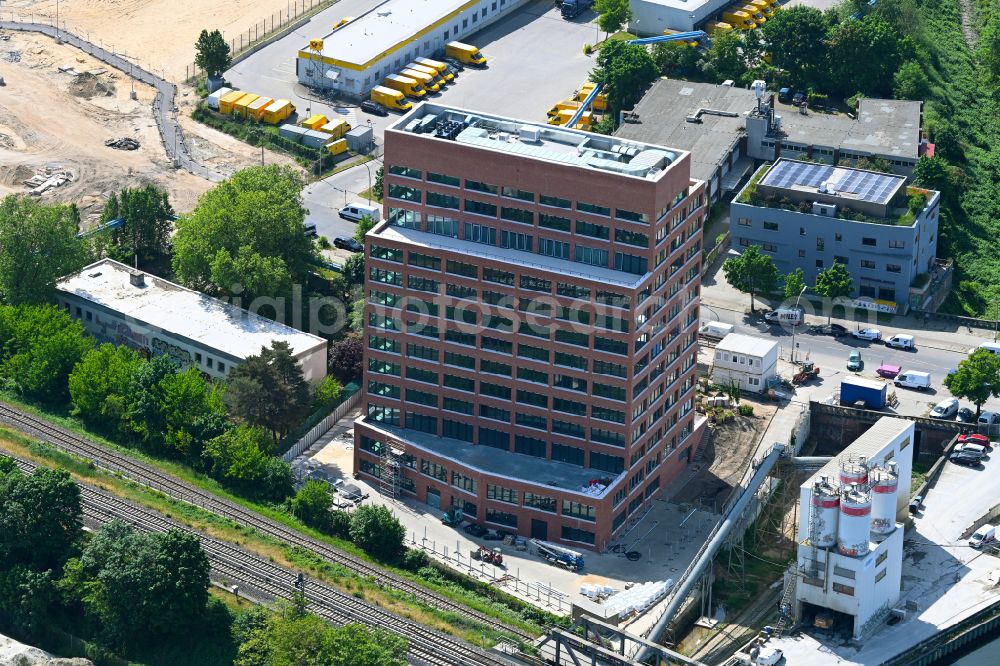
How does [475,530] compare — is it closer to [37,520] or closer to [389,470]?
[389,470]

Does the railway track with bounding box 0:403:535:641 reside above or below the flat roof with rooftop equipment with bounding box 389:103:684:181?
below

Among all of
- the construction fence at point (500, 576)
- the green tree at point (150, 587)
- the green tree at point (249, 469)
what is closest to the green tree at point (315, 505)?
the green tree at point (249, 469)

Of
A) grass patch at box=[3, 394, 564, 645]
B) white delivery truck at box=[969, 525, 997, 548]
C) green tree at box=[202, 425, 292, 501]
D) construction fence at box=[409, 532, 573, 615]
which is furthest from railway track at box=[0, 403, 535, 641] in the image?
white delivery truck at box=[969, 525, 997, 548]

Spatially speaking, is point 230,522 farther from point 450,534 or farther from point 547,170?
point 547,170

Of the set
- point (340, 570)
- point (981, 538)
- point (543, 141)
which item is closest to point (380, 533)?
point (340, 570)

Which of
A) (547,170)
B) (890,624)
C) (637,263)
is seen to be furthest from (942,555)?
(547,170)

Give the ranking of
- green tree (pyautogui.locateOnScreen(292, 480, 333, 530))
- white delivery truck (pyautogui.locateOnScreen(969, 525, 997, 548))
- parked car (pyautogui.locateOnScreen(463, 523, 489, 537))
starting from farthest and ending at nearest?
1. green tree (pyautogui.locateOnScreen(292, 480, 333, 530))
2. parked car (pyautogui.locateOnScreen(463, 523, 489, 537))
3. white delivery truck (pyautogui.locateOnScreen(969, 525, 997, 548))

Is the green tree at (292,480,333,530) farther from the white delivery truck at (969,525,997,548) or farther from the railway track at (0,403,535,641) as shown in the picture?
the white delivery truck at (969,525,997,548)
